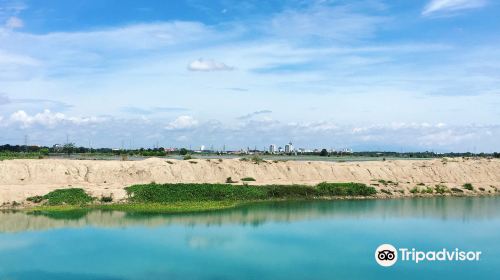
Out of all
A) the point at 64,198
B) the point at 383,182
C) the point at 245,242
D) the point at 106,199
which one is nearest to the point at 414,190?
the point at 383,182

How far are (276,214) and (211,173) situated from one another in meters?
17.9

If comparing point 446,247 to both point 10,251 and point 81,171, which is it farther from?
point 81,171

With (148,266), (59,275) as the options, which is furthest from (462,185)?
(59,275)

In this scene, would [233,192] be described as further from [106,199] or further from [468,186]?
[468,186]

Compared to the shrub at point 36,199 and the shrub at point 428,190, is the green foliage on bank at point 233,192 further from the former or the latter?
the shrub at point 36,199

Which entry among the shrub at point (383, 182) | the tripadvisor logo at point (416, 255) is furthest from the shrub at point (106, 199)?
the shrub at point (383, 182)

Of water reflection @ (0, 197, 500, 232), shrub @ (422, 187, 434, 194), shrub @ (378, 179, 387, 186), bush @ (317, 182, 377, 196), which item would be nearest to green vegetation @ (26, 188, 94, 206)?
water reflection @ (0, 197, 500, 232)

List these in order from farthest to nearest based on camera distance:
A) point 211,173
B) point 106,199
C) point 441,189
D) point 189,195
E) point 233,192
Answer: point 211,173
point 441,189
point 233,192
point 189,195
point 106,199

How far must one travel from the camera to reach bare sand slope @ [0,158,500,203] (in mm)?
45906

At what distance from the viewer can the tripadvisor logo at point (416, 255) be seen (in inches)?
891

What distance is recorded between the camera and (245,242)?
26703 millimetres

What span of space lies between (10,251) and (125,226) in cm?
794

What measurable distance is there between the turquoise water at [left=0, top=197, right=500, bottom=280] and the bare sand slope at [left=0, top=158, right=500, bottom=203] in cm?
1067

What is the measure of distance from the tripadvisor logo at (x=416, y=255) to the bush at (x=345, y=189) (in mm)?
23643
